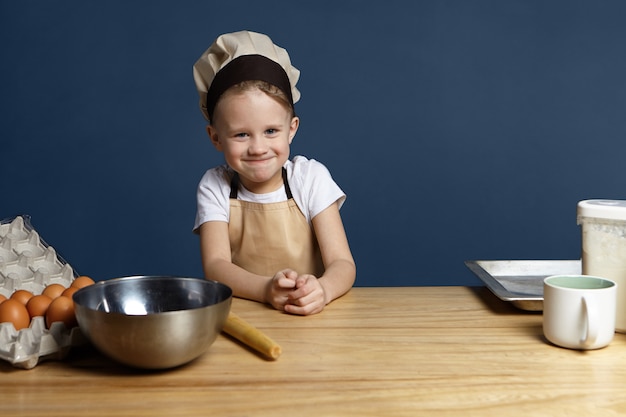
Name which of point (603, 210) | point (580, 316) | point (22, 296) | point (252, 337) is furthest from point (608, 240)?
point (22, 296)

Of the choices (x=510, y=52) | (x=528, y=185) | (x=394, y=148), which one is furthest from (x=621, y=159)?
(x=394, y=148)

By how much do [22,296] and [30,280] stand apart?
145 mm

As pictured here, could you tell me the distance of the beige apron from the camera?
1.70 meters

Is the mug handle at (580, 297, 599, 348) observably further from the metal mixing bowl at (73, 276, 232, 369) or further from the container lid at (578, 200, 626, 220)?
the metal mixing bowl at (73, 276, 232, 369)

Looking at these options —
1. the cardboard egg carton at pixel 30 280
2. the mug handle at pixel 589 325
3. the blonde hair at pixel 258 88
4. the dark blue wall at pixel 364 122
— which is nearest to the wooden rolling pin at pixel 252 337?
the cardboard egg carton at pixel 30 280

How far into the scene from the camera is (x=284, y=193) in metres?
1.73

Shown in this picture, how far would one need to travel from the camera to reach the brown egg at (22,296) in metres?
1.12

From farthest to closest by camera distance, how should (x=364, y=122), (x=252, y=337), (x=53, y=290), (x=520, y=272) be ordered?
(x=364, y=122)
(x=520, y=272)
(x=53, y=290)
(x=252, y=337)

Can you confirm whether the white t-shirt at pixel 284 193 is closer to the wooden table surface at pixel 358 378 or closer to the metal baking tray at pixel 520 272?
the metal baking tray at pixel 520 272

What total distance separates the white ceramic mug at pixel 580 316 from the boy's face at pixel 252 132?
0.70 metres

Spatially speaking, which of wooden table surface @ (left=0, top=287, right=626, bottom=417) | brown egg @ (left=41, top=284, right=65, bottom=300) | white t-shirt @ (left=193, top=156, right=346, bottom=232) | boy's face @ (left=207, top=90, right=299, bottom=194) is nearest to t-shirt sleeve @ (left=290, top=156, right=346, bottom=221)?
white t-shirt @ (left=193, top=156, right=346, bottom=232)

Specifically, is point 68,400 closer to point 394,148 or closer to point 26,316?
point 26,316

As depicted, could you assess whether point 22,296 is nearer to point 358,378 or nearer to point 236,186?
point 358,378

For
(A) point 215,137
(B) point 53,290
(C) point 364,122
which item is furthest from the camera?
(C) point 364,122
